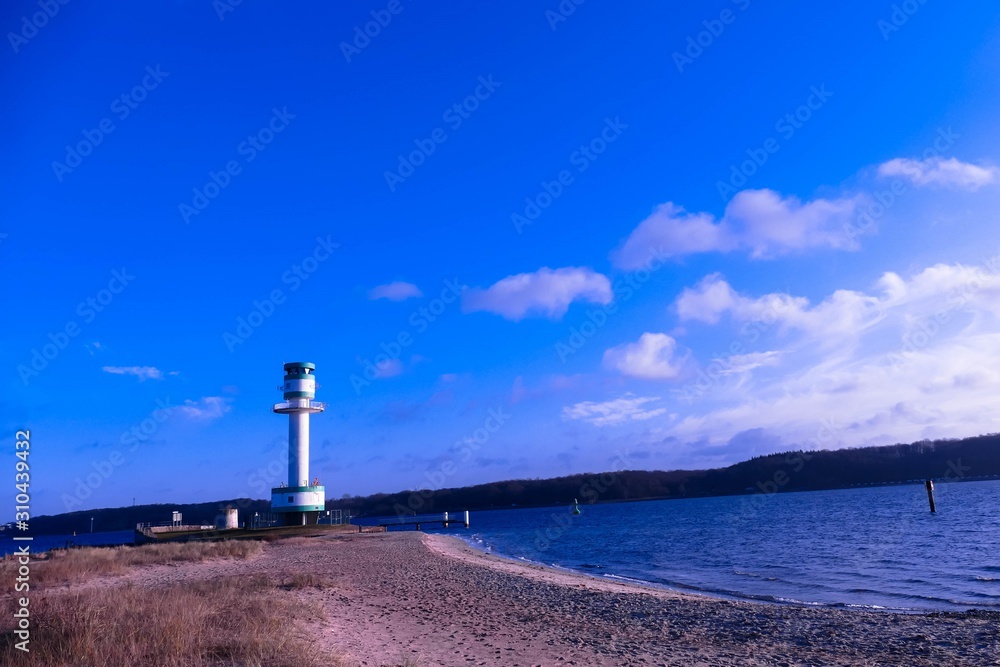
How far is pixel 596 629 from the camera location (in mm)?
12812

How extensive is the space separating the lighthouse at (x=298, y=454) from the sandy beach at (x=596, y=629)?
2272cm

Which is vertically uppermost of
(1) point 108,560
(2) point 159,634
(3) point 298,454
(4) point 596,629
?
(3) point 298,454

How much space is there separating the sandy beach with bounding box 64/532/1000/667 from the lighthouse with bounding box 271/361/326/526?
22.7m

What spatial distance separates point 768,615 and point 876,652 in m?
3.51

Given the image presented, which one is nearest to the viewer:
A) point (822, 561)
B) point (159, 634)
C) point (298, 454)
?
point (159, 634)

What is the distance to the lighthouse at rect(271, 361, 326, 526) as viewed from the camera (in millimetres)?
42906

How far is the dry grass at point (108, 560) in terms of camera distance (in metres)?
18.6

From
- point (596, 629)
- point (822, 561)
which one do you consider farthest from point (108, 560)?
point (822, 561)

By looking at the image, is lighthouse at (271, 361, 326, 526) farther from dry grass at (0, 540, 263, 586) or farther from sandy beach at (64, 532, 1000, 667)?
sandy beach at (64, 532, 1000, 667)

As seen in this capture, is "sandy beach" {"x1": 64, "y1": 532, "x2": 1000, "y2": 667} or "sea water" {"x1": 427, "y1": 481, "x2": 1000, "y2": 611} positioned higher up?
"sandy beach" {"x1": 64, "y1": 532, "x2": 1000, "y2": 667}

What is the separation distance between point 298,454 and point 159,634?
3613cm

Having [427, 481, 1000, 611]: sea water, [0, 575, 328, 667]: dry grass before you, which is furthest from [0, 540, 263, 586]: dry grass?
[427, 481, 1000, 611]: sea water

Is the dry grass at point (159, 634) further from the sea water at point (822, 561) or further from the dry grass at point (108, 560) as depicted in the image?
the sea water at point (822, 561)

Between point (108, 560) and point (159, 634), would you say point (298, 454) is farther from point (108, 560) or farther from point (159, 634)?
point (159, 634)
